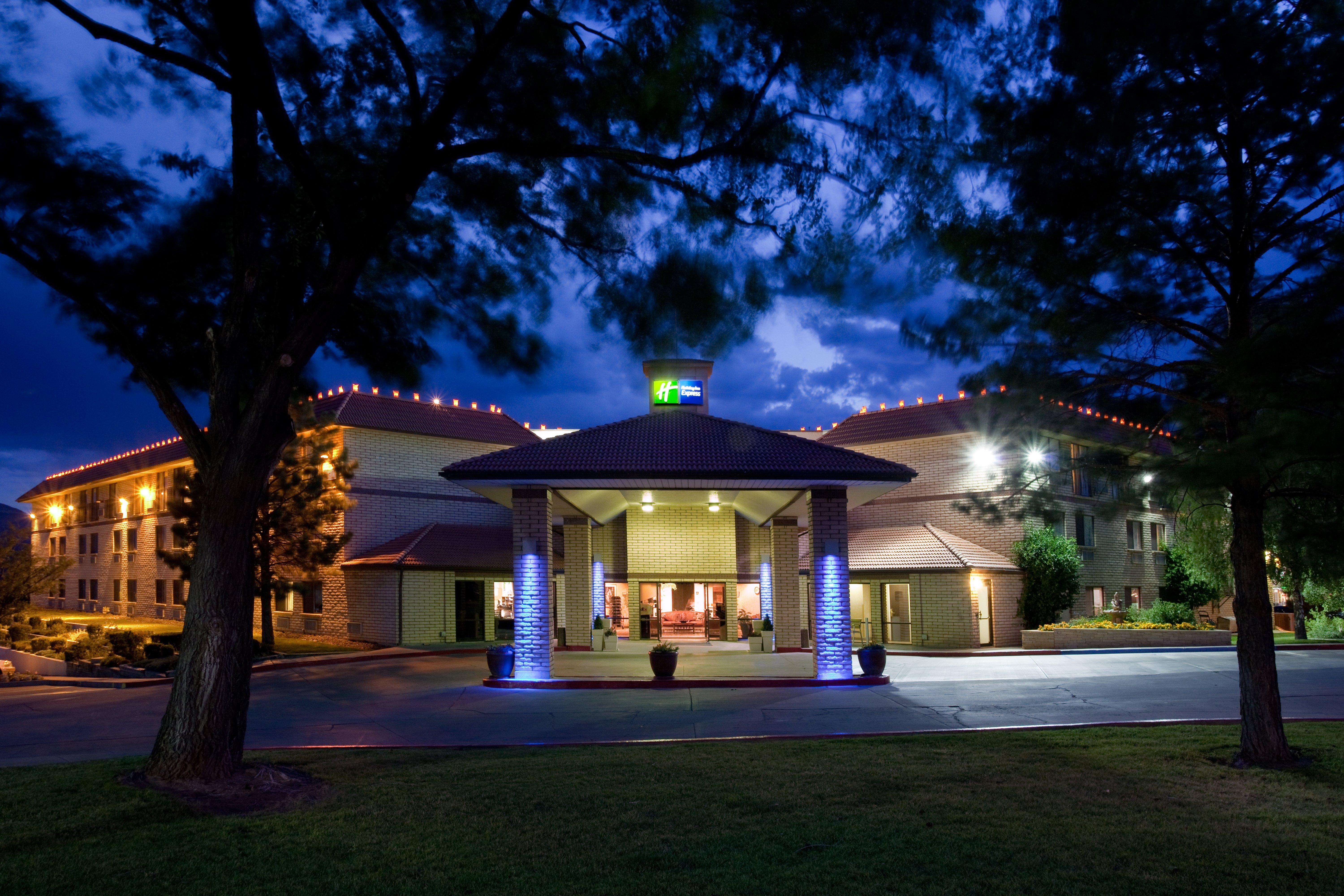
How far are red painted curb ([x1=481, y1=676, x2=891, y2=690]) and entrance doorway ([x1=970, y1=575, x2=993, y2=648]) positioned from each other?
1295 cm

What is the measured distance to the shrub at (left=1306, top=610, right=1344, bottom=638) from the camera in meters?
30.0

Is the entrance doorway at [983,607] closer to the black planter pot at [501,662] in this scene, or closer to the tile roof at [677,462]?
the tile roof at [677,462]

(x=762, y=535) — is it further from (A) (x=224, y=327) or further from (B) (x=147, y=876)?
(B) (x=147, y=876)

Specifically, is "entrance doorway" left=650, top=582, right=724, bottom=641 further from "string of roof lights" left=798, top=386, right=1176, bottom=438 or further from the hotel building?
"string of roof lights" left=798, top=386, right=1176, bottom=438

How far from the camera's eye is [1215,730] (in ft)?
39.7

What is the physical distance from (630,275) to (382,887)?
232 inches

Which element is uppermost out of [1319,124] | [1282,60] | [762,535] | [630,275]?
[1282,60]

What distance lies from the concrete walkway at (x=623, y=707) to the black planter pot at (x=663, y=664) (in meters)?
0.68

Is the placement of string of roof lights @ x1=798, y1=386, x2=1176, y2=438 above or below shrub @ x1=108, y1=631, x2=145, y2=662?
above

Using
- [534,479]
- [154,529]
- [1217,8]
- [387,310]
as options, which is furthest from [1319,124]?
[154,529]

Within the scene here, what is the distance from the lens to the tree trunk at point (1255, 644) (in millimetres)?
9805

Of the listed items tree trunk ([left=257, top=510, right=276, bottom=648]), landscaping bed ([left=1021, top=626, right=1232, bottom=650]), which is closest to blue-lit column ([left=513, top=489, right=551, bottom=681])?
tree trunk ([left=257, top=510, right=276, bottom=648])

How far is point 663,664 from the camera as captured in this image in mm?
18516

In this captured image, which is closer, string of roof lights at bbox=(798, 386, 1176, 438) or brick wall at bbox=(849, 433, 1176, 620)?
string of roof lights at bbox=(798, 386, 1176, 438)
